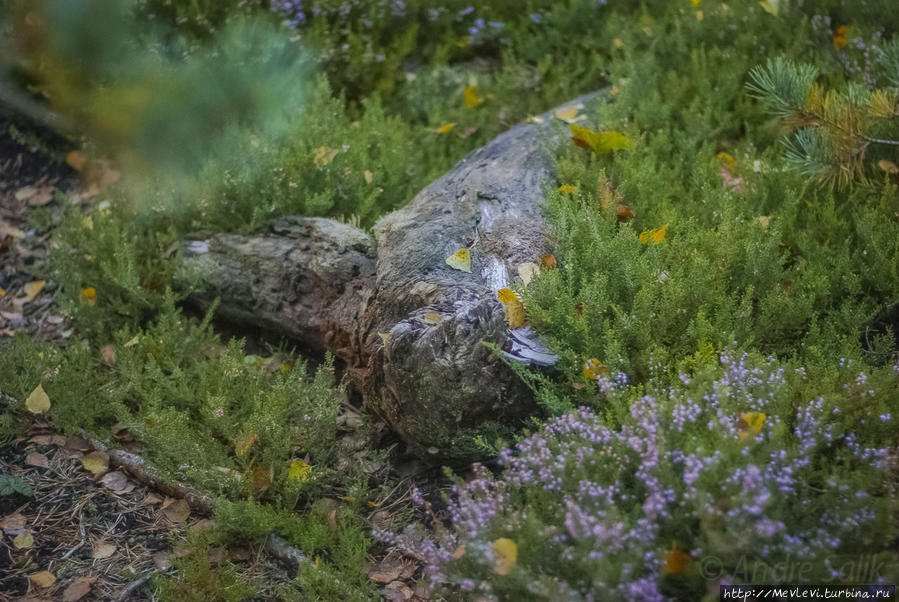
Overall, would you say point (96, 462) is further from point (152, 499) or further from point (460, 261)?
point (460, 261)

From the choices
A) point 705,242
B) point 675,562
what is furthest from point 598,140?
point 675,562

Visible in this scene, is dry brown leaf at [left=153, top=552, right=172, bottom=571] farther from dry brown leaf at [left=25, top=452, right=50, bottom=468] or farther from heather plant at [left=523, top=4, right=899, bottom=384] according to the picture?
heather plant at [left=523, top=4, right=899, bottom=384]

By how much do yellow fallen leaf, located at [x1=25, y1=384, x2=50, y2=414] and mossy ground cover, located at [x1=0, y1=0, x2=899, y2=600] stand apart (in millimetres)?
39

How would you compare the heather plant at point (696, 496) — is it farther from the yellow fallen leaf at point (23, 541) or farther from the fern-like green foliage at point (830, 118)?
the yellow fallen leaf at point (23, 541)

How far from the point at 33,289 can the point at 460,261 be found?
2.41 metres

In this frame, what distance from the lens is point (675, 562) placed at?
1796 mm

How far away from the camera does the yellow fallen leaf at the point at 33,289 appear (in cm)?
367

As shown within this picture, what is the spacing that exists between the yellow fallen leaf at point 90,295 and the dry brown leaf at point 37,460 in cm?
76

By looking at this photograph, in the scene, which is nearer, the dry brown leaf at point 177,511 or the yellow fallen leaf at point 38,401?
the dry brown leaf at point 177,511

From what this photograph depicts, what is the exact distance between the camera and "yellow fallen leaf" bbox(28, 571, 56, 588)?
92.4 inches

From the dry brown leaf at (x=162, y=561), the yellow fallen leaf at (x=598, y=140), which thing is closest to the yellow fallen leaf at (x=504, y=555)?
the dry brown leaf at (x=162, y=561)

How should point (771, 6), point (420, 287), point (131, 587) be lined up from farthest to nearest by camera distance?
point (771, 6) → point (420, 287) → point (131, 587)

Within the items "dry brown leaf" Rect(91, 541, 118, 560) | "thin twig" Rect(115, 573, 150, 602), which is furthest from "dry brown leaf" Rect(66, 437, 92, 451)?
"thin twig" Rect(115, 573, 150, 602)

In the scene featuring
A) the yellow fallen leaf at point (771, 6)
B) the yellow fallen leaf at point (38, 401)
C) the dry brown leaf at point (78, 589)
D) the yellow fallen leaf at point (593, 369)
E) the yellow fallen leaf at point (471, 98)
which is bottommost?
the dry brown leaf at point (78, 589)
